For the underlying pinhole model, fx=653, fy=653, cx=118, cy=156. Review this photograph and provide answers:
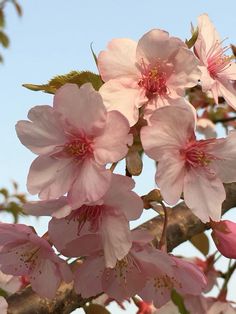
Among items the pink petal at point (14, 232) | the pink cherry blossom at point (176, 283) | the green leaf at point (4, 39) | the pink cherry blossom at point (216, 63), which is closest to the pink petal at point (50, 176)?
the pink petal at point (14, 232)

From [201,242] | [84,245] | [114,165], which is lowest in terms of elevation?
[201,242]

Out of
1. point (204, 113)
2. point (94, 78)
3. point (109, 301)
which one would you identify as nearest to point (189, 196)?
point (94, 78)

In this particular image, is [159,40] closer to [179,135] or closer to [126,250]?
[179,135]

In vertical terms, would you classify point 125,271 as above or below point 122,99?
below

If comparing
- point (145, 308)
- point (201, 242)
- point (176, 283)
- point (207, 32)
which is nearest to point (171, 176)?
point (176, 283)

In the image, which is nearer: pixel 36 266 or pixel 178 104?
pixel 178 104

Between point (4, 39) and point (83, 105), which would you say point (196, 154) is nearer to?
point (83, 105)

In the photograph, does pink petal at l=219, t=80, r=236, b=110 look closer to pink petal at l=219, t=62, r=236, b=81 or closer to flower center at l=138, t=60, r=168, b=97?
pink petal at l=219, t=62, r=236, b=81

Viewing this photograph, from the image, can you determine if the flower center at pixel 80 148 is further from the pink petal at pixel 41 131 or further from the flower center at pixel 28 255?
the flower center at pixel 28 255
